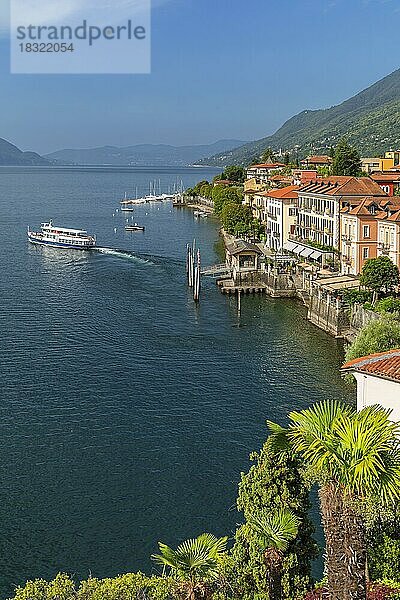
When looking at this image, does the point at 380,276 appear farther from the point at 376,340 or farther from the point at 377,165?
the point at 377,165

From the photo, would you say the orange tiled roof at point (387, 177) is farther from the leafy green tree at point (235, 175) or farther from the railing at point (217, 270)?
the leafy green tree at point (235, 175)

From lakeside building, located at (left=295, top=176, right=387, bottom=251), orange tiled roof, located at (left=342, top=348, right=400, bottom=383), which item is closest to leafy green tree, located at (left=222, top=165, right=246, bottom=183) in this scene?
lakeside building, located at (left=295, top=176, right=387, bottom=251)

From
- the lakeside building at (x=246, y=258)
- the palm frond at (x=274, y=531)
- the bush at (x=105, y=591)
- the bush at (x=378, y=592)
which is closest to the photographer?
the bush at (x=378, y=592)

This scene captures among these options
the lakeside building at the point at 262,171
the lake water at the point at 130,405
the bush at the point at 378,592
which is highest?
the lakeside building at the point at 262,171

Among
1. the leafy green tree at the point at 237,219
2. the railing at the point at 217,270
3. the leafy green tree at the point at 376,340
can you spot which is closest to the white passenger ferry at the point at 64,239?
the leafy green tree at the point at 237,219

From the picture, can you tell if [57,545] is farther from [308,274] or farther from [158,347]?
[308,274]

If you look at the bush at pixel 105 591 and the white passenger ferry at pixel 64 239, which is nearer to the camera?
the bush at pixel 105 591
